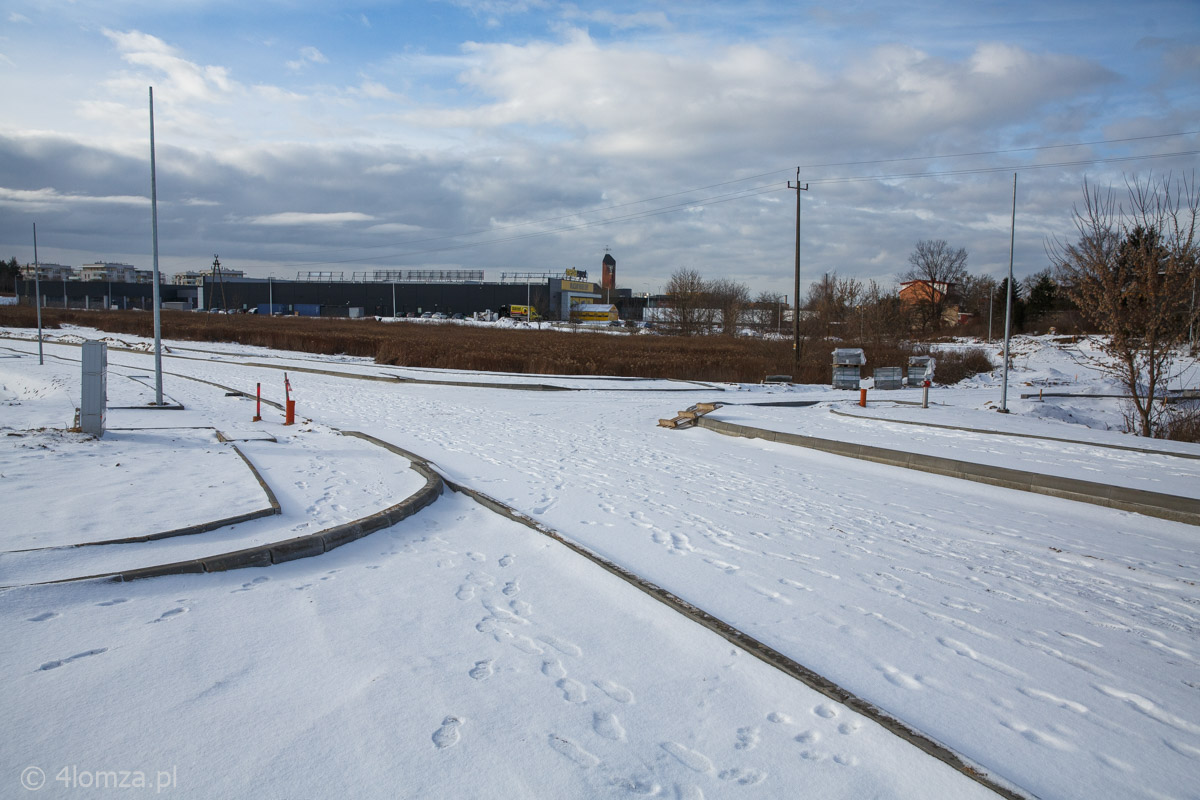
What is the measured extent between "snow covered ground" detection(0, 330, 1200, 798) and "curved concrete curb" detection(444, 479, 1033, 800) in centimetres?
9

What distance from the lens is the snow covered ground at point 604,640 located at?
12.5 feet

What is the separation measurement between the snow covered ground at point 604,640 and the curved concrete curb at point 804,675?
0.09 metres

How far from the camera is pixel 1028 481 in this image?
1045 centimetres

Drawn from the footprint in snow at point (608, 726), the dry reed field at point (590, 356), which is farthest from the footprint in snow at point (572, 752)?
the dry reed field at point (590, 356)

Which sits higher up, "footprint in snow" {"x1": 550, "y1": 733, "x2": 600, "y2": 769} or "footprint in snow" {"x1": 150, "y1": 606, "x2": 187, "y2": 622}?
"footprint in snow" {"x1": 150, "y1": 606, "x2": 187, "y2": 622}

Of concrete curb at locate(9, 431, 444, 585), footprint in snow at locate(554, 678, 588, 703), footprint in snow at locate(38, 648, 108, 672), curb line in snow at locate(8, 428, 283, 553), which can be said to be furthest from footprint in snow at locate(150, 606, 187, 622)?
footprint in snow at locate(554, 678, 588, 703)

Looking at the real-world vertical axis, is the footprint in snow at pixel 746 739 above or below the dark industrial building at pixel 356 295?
below

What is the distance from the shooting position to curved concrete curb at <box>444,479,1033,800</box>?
383 centimetres

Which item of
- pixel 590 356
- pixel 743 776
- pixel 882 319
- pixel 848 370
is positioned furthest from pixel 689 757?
pixel 882 319

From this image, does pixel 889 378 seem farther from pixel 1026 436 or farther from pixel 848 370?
pixel 1026 436

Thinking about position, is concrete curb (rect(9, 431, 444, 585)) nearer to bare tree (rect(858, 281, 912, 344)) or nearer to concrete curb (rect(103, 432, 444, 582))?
concrete curb (rect(103, 432, 444, 582))

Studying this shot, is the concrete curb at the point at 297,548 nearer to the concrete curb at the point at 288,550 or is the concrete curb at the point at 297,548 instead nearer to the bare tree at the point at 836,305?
the concrete curb at the point at 288,550

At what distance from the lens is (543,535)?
25.7 ft

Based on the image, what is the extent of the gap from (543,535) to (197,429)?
8.47 meters
